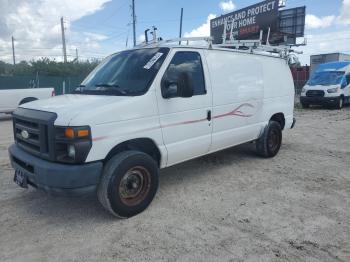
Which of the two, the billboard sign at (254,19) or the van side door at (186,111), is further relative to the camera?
the billboard sign at (254,19)

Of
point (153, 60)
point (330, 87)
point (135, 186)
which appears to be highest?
point (153, 60)

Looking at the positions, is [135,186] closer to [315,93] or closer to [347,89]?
[315,93]

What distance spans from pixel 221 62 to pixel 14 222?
380cm

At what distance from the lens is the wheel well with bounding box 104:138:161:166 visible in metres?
3.90

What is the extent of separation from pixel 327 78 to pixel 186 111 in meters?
16.0

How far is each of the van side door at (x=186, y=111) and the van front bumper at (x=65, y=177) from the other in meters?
1.17

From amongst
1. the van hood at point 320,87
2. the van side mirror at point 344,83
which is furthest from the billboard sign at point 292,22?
the van hood at point 320,87

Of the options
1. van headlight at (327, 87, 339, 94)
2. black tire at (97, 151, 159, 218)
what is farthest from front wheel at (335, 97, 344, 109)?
black tire at (97, 151, 159, 218)

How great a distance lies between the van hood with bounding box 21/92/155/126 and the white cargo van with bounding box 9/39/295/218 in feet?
0.04

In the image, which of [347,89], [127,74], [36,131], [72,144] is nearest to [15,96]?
[127,74]

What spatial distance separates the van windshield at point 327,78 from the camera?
17.3 m

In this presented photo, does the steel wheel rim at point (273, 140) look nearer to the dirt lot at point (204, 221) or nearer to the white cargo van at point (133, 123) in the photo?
the dirt lot at point (204, 221)

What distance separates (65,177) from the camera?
336 centimetres

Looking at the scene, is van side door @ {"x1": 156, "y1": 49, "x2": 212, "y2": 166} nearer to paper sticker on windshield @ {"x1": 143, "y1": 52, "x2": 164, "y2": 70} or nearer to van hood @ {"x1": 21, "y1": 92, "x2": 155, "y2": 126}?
paper sticker on windshield @ {"x1": 143, "y1": 52, "x2": 164, "y2": 70}
